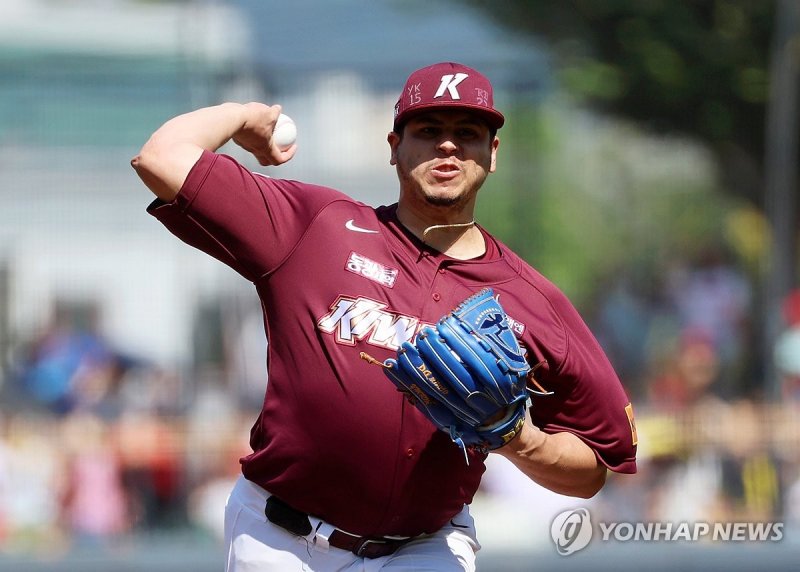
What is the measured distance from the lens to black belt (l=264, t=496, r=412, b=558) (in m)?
3.25

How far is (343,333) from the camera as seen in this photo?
3188 millimetres

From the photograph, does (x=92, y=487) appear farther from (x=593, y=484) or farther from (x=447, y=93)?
(x=447, y=93)

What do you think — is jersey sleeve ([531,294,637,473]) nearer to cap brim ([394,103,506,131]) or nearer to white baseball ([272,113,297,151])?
cap brim ([394,103,506,131])

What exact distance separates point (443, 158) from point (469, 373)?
678 mm

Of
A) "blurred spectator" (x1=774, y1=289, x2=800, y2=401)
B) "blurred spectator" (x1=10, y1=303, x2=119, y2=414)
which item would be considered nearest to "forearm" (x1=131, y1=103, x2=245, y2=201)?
"blurred spectator" (x1=10, y1=303, x2=119, y2=414)

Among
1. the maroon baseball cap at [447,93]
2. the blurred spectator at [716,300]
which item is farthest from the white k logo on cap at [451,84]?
the blurred spectator at [716,300]

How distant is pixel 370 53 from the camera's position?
11.1 meters

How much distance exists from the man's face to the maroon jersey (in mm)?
148

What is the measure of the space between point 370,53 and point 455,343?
8.48 m

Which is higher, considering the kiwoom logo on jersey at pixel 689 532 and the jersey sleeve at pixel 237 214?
the jersey sleeve at pixel 237 214

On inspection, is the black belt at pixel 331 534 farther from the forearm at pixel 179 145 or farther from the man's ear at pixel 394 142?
the man's ear at pixel 394 142

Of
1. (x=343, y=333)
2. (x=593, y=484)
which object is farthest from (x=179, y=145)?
(x=593, y=484)

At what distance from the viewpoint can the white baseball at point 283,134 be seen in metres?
3.46

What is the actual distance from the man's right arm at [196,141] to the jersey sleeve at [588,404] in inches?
35.4
